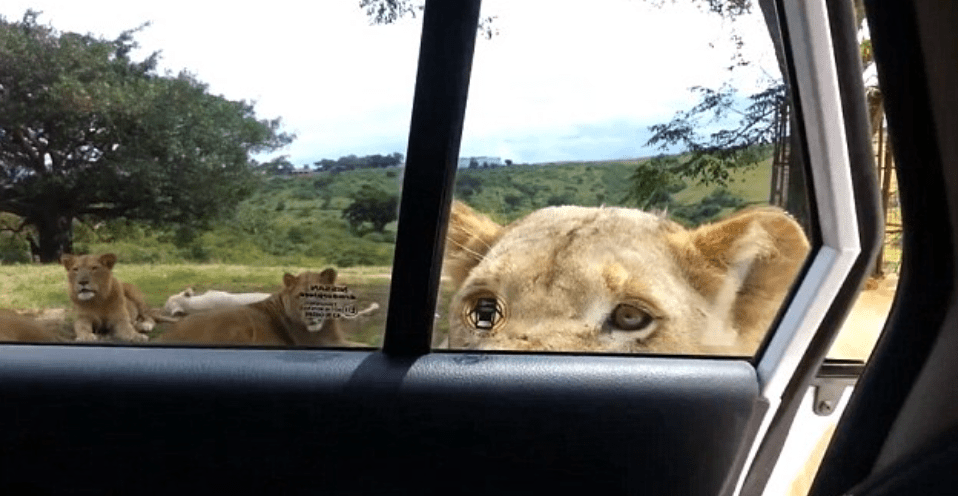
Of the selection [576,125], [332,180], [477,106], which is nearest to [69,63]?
[332,180]

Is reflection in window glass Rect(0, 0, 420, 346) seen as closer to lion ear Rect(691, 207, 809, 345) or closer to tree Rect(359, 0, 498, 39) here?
tree Rect(359, 0, 498, 39)

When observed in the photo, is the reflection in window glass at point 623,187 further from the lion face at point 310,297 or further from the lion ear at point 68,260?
the lion ear at point 68,260

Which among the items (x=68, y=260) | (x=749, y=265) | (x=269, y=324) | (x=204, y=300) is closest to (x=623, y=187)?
(x=749, y=265)

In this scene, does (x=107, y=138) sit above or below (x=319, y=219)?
above

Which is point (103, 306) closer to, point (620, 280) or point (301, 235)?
point (301, 235)

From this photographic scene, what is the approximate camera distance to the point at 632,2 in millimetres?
1952

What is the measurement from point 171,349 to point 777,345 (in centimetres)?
124

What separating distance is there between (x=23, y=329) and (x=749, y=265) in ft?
4.98

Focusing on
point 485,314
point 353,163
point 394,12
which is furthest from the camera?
point 485,314

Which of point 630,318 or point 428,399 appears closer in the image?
point 428,399

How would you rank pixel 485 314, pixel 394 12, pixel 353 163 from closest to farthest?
pixel 394 12 < pixel 353 163 < pixel 485 314

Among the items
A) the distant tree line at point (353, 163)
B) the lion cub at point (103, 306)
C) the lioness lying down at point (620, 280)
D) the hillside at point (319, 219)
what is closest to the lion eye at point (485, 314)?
the lioness lying down at point (620, 280)

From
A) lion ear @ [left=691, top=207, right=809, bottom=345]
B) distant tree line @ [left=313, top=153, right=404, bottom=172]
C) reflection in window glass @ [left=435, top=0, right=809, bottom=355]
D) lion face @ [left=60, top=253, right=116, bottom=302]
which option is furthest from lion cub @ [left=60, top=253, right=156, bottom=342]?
lion ear @ [left=691, top=207, right=809, bottom=345]

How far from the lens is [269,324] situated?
6.78ft
